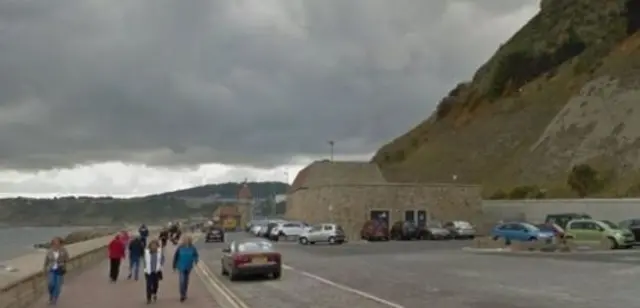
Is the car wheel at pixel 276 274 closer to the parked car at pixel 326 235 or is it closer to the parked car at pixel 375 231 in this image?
the parked car at pixel 326 235

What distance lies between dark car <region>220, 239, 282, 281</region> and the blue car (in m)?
19.9

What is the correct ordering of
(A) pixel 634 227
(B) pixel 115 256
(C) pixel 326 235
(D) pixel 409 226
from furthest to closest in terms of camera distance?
(D) pixel 409 226 → (C) pixel 326 235 → (A) pixel 634 227 → (B) pixel 115 256

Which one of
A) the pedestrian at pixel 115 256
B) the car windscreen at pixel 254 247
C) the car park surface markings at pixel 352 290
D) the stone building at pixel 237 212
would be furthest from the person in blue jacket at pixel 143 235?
the stone building at pixel 237 212

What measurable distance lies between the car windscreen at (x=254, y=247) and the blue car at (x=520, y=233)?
19.8 meters

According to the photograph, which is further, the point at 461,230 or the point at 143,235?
the point at 461,230

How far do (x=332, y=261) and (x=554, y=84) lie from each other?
286 feet

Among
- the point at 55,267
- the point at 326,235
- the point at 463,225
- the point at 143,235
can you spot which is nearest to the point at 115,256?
the point at 143,235

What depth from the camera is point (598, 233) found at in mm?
44531

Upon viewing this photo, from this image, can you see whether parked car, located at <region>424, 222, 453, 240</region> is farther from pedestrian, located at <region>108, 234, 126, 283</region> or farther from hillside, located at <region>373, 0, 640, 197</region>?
pedestrian, located at <region>108, 234, 126, 283</region>

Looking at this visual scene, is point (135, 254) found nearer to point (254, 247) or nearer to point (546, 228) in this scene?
point (254, 247)

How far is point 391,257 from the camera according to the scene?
3981 cm

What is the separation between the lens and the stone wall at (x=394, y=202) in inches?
2682

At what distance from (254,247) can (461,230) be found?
35.7 m

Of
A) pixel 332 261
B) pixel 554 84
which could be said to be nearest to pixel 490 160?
pixel 554 84
